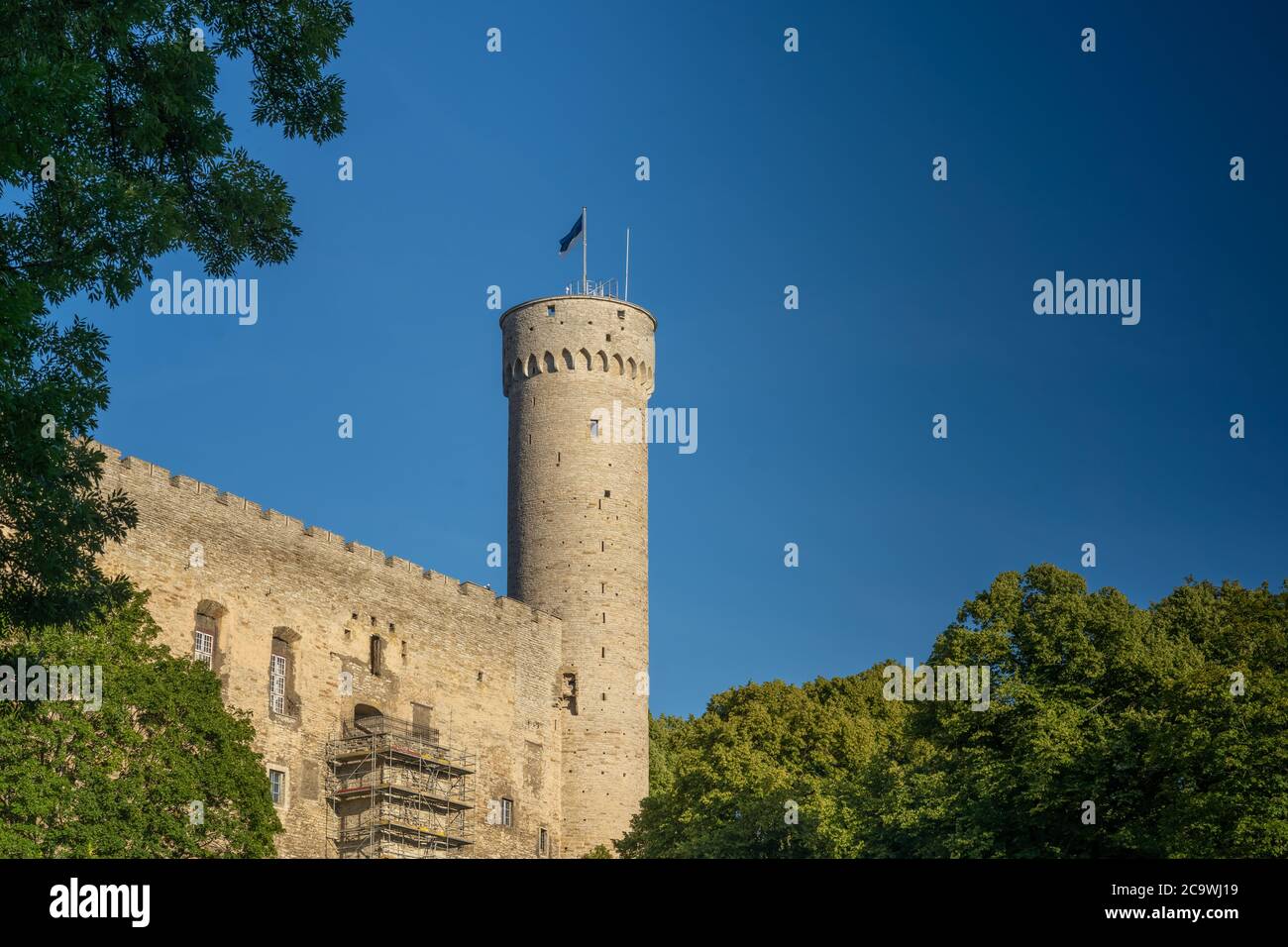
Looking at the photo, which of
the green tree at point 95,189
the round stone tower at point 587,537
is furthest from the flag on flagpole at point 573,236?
the green tree at point 95,189

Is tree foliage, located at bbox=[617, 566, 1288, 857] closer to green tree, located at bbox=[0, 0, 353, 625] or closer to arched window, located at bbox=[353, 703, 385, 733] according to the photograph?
arched window, located at bbox=[353, 703, 385, 733]

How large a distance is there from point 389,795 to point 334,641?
4371 mm

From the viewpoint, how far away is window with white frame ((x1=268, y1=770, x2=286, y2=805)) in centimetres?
A: 4278

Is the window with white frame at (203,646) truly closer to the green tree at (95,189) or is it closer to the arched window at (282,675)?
the arched window at (282,675)

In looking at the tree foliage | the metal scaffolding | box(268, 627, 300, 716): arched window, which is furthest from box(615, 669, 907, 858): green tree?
box(268, 627, 300, 716): arched window

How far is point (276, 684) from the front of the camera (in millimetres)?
43906

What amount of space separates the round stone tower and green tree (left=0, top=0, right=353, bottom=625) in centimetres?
3452

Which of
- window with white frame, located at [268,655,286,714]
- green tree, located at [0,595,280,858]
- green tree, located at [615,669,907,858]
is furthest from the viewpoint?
window with white frame, located at [268,655,286,714]

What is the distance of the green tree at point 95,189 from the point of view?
14.5 meters

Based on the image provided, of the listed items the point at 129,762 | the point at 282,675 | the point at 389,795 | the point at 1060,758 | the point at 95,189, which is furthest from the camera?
the point at 389,795

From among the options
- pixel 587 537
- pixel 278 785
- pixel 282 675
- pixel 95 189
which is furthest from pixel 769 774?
pixel 95 189

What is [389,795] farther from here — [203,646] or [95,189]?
[95,189]
